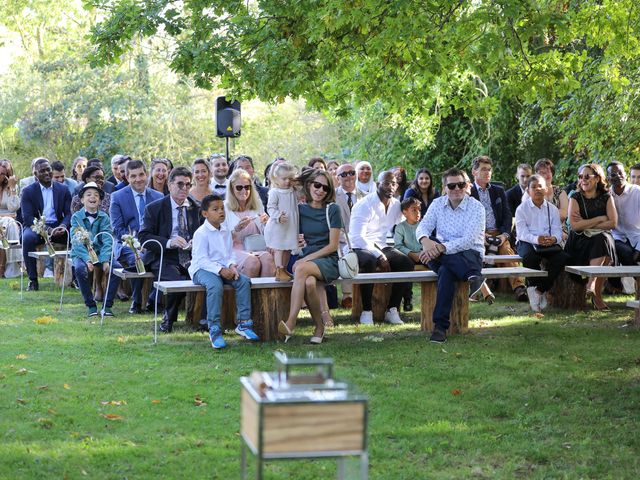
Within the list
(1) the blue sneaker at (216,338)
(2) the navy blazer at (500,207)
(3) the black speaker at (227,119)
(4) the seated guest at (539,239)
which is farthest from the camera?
(3) the black speaker at (227,119)

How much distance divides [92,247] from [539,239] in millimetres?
5456

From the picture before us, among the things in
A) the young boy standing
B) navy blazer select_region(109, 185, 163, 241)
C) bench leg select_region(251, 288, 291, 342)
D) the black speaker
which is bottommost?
bench leg select_region(251, 288, 291, 342)

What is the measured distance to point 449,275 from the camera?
35.0ft

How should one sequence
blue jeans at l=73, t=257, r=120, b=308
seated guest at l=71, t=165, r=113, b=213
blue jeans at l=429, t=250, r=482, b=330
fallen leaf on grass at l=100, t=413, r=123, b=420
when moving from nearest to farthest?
fallen leaf on grass at l=100, t=413, r=123, b=420, blue jeans at l=429, t=250, r=482, b=330, blue jeans at l=73, t=257, r=120, b=308, seated guest at l=71, t=165, r=113, b=213

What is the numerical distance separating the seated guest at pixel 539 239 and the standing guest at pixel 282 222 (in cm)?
346

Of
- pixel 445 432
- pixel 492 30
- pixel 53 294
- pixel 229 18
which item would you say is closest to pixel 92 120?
pixel 53 294

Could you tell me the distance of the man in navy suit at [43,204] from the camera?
15.4m

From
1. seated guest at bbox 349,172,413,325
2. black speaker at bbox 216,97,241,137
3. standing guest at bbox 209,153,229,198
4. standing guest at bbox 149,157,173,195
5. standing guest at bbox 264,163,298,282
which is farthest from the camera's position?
black speaker at bbox 216,97,241,137

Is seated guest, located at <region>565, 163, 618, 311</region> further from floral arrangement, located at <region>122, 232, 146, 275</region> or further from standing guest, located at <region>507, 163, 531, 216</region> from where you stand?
floral arrangement, located at <region>122, 232, 146, 275</region>

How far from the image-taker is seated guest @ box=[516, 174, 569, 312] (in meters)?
12.6

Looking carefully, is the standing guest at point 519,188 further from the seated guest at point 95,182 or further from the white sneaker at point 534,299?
the seated guest at point 95,182

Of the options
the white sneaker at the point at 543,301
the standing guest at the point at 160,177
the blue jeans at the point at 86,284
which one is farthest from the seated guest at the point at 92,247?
the white sneaker at the point at 543,301

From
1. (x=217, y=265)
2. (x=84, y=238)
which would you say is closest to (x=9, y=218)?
(x=84, y=238)

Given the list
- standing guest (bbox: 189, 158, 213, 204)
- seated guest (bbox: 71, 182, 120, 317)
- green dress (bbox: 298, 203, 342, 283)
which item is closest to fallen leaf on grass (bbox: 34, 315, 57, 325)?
seated guest (bbox: 71, 182, 120, 317)
